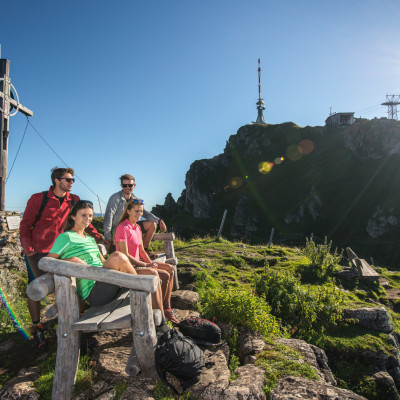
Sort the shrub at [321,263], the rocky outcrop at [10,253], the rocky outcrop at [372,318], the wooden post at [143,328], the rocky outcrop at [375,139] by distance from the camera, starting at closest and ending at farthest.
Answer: the wooden post at [143,328] → the rocky outcrop at [10,253] → the rocky outcrop at [372,318] → the shrub at [321,263] → the rocky outcrop at [375,139]

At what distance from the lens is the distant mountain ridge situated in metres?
58.3

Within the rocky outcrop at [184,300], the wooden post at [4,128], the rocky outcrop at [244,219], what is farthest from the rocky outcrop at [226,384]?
the rocky outcrop at [244,219]

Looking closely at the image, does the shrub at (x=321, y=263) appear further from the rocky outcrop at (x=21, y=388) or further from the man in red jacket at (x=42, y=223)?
the rocky outcrop at (x=21, y=388)

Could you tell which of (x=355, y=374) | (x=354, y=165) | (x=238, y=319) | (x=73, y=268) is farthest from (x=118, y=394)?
(x=354, y=165)

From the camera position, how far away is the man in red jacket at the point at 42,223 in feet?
13.1

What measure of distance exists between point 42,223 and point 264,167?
8743 centimetres

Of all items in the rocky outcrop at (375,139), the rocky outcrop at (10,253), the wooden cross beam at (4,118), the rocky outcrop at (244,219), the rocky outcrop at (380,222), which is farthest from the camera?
the rocky outcrop at (244,219)

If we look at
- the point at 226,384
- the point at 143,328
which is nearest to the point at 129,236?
the point at 143,328

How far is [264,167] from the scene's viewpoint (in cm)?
8775

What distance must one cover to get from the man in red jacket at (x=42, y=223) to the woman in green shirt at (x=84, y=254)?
69 centimetres

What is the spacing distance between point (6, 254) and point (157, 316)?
459 centimetres

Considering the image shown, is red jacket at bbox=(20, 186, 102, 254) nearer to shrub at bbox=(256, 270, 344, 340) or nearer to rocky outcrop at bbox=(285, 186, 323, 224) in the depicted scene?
shrub at bbox=(256, 270, 344, 340)

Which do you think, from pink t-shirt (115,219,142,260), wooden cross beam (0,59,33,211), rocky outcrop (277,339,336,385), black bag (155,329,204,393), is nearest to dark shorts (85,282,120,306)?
pink t-shirt (115,219,142,260)

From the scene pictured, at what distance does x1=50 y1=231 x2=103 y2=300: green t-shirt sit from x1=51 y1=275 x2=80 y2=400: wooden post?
43 cm
